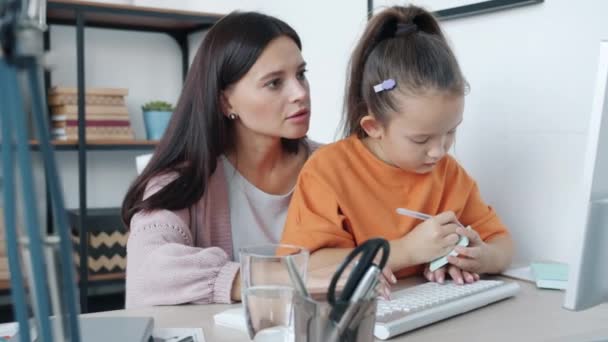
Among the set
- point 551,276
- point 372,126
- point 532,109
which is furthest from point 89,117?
point 551,276

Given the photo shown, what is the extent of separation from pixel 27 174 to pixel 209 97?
981mm

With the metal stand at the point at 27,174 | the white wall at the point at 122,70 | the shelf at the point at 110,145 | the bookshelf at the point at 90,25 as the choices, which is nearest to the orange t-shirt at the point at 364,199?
the metal stand at the point at 27,174

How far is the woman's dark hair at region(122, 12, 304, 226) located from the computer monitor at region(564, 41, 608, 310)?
2.42 ft

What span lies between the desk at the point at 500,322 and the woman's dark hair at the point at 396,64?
383 mm

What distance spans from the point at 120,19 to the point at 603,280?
2370 mm

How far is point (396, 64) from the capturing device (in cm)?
113

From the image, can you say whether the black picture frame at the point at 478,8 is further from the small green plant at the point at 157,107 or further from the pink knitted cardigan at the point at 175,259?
the small green plant at the point at 157,107

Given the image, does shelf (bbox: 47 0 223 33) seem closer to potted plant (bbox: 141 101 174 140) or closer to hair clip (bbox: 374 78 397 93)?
potted plant (bbox: 141 101 174 140)

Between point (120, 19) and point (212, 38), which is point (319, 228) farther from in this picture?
point (120, 19)

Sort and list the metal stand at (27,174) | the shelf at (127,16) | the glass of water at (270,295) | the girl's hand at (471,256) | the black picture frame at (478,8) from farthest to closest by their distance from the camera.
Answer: the shelf at (127,16), the black picture frame at (478,8), the girl's hand at (471,256), the glass of water at (270,295), the metal stand at (27,174)

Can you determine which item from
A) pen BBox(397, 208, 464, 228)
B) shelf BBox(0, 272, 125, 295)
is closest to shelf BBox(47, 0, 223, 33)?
shelf BBox(0, 272, 125, 295)

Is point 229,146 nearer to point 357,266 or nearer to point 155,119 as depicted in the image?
point 357,266

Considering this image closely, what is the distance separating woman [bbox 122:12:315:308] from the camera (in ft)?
3.74

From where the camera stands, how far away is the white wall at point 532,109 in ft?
3.89
